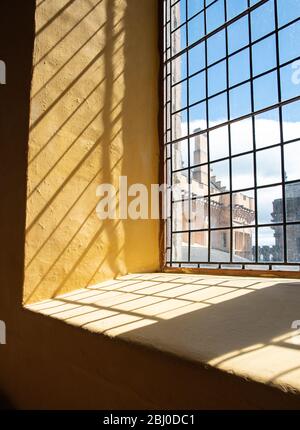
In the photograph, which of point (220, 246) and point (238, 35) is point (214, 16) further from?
point (220, 246)

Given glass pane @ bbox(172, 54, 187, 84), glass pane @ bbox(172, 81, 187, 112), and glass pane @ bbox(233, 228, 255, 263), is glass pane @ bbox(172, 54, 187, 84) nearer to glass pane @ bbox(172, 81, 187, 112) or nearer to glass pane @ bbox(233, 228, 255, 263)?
glass pane @ bbox(172, 81, 187, 112)

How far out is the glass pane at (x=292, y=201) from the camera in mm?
1972

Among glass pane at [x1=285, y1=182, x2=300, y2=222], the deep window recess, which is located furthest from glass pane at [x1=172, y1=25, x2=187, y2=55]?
glass pane at [x1=285, y1=182, x2=300, y2=222]

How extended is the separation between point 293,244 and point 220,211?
0.61 meters

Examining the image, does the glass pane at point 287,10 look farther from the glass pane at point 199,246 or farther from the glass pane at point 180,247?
the glass pane at point 180,247

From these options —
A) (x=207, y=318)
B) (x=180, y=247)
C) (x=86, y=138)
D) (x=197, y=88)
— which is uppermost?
(x=197, y=88)

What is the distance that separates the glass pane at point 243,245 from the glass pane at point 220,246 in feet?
0.20

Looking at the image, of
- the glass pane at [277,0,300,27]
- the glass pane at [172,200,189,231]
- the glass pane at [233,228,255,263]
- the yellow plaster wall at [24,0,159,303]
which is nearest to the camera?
the glass pane at [277,0,300,27]

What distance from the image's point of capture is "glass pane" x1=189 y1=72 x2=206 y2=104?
264 centimetres

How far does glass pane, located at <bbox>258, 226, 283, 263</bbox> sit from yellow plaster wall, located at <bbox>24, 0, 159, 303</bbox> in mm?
1002

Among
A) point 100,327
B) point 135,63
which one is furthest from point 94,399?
point 135,63

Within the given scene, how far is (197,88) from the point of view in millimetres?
2703

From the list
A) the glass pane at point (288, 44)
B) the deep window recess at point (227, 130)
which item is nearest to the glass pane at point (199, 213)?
the deep window recess at point (227, 130)

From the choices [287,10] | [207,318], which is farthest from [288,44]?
[207,318]
